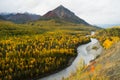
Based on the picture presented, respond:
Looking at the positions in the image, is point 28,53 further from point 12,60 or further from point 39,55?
point 12,60

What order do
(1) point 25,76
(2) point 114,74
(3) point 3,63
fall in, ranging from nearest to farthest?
(2) point 114,74 → (1) point 25,76 → (3) point 3,63

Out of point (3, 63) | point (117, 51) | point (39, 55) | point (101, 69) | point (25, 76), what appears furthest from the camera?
point (39, 55)

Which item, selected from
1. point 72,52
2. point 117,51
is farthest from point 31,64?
point 117,51

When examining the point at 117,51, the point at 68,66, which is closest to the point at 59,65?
the point at 68,66

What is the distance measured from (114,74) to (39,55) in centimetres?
16054

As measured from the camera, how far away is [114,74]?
25.1 m

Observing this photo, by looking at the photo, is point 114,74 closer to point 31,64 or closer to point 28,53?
point 31,64

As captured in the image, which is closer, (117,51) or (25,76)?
(117,51)

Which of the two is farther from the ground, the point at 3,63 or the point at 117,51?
the point at 117,51

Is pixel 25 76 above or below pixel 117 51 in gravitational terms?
below

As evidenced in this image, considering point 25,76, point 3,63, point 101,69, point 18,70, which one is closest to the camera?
point 101,69

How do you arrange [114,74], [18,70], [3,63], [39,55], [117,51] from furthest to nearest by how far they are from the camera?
[39,55]
[3,63]
[18,70]
[117,51]
[114,74]

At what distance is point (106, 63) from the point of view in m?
29.5

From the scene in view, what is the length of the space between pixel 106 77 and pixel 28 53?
542 ft
